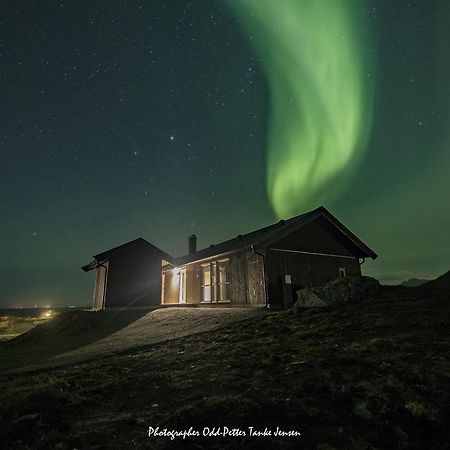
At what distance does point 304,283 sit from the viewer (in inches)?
706

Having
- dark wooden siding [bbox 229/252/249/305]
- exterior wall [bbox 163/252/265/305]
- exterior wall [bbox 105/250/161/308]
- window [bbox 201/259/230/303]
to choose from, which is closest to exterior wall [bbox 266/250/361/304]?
exterior wall [bbox 163/252/265/305]

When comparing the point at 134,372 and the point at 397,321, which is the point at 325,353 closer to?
the point at 397,321

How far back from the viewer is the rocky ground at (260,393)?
3652 millimetres

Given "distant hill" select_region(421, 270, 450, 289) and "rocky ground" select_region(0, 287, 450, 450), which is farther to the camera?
"distant hill" select_region(421, 270, 450, 289)

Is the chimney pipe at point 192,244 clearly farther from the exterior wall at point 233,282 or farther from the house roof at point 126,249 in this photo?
the exterior wall at point 233,282

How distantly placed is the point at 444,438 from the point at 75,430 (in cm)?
462

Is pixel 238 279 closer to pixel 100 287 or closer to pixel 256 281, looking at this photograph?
pixel 256 281

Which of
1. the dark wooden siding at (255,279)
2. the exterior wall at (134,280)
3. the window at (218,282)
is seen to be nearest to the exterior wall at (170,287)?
the exterior wall at (134,280)

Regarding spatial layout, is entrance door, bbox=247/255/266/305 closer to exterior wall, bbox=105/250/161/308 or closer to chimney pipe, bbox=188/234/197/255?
exterior wall, bbox=105/250/161/308

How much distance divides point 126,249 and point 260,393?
19387mm

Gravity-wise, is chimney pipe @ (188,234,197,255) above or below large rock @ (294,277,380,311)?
above

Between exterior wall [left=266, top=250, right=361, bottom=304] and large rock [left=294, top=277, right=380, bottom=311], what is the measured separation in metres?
2.79

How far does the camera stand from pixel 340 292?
12.9 metres

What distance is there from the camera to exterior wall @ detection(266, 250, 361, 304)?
1658cm
